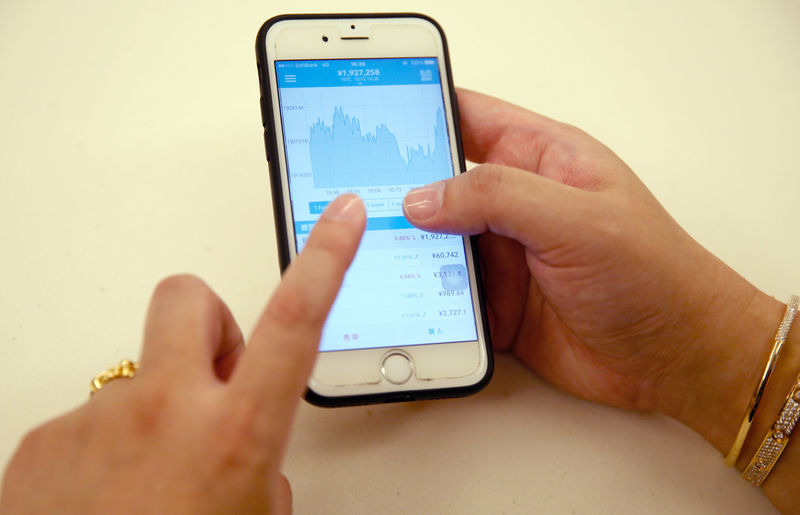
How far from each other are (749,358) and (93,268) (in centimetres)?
68

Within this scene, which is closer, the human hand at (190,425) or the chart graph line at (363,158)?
the human hand at (190,425)

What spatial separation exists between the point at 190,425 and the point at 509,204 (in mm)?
321

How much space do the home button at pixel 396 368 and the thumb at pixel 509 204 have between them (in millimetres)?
131

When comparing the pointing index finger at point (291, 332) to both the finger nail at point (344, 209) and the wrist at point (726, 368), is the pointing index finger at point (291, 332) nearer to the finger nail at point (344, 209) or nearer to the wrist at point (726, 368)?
the finger nail at point (344, 209)

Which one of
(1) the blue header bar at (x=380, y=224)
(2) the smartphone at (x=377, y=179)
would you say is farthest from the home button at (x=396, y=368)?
(1) the blue header bar at (x=380, y=224)

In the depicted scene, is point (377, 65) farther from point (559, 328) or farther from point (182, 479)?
point (182, 479)

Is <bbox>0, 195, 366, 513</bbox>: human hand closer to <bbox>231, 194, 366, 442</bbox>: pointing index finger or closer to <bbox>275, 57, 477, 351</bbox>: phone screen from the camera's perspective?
<bbox>231, 194, 366, 442</bbox>: pointing index finger

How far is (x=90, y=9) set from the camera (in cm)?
81

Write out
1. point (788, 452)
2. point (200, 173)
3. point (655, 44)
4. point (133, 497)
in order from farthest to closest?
point (655, 44) → point (200, 173) → point (788, 452) → point (133, 497)

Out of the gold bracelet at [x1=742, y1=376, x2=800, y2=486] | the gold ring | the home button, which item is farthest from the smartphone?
the gold bracelet at [x1=742, y1=376, x2=800, y2=486]

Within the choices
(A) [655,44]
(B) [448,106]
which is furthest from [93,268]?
(A) [655,44]

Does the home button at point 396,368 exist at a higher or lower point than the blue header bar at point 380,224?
lower

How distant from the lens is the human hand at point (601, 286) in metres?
0.53

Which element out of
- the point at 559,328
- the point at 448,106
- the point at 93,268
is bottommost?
the point at 559,328
